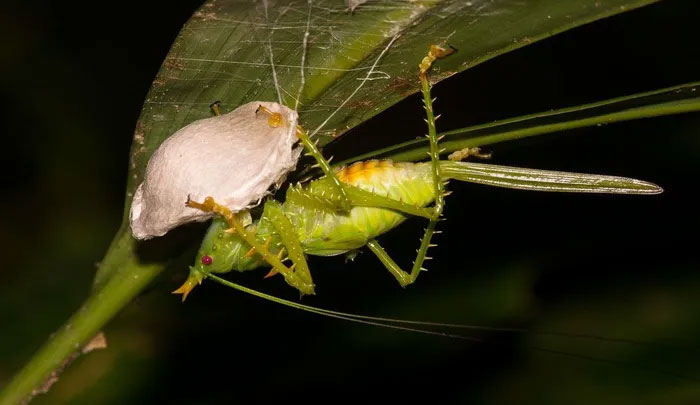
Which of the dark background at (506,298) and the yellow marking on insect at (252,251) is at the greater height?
the yellow marking on insect at (252,251)

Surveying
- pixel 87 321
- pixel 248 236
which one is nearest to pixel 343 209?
pixel 248 236

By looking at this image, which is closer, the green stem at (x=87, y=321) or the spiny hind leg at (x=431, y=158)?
the spiny hind leg at (x=431, y=158)

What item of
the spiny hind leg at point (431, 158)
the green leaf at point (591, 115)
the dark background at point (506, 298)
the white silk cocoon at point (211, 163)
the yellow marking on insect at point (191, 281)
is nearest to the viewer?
the green leaf at point (591, 115)

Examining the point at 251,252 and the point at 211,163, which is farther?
the point at 251,252

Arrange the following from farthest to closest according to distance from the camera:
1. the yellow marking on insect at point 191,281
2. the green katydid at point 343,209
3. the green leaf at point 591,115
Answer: the yellow marking on insect at point 191,281, the green katydid at point 343,209, the green leaf at point 591,115

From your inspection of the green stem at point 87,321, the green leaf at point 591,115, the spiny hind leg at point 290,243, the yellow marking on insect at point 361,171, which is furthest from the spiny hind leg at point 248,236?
the green leaf at point 591,115

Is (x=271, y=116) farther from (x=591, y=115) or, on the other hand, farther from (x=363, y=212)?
(x=591, y=115)

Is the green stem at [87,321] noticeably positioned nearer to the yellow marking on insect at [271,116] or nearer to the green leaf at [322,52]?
the green leaf at [322,52]

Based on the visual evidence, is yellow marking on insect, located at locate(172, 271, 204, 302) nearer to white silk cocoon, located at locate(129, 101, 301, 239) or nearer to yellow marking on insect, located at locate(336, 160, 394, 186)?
white silk cocoon, located at locate(129, 101, 301, 239)
